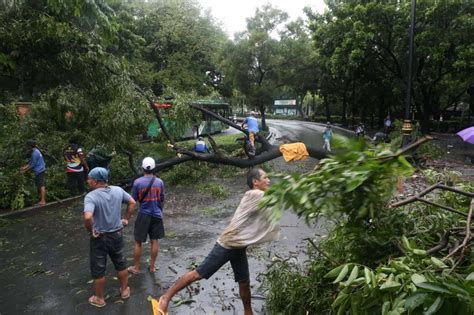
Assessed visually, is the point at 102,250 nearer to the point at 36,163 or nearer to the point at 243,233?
the point at 243,233

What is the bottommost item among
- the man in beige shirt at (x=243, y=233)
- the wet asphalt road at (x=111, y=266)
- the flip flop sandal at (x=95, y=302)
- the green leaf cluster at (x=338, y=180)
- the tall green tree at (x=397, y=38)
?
the wet asphalt road at (x=111, y=266)

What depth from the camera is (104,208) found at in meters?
4.36

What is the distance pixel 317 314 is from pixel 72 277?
355 cm

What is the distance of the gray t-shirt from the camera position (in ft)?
14.1

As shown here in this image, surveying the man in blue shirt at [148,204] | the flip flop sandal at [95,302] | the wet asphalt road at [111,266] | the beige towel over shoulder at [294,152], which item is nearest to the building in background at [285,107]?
the wet asphalt road at [111,266]

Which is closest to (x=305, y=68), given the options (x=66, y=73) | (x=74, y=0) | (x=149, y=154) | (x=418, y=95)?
(x=418, y=95)

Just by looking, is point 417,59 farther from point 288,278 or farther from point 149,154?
Answer: point 288,278

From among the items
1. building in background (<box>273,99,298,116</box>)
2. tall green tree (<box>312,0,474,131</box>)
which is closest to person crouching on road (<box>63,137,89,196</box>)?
tall green tree (<box>312,0,474,131</box>)

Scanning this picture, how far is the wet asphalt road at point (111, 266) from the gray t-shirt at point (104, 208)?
37.6 inches

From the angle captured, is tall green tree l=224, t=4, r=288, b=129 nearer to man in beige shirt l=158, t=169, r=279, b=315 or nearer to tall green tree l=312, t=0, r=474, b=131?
tall green tree l=312, t=0, r=474, b=131

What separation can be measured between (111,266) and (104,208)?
1.77 m

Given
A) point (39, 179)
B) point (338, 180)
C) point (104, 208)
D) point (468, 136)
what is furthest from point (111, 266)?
point (468, 136)

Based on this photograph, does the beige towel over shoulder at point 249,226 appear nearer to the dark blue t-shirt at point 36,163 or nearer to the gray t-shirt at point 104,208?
the gray t-shirt at point 104,208

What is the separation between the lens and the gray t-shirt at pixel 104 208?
14.1ft
